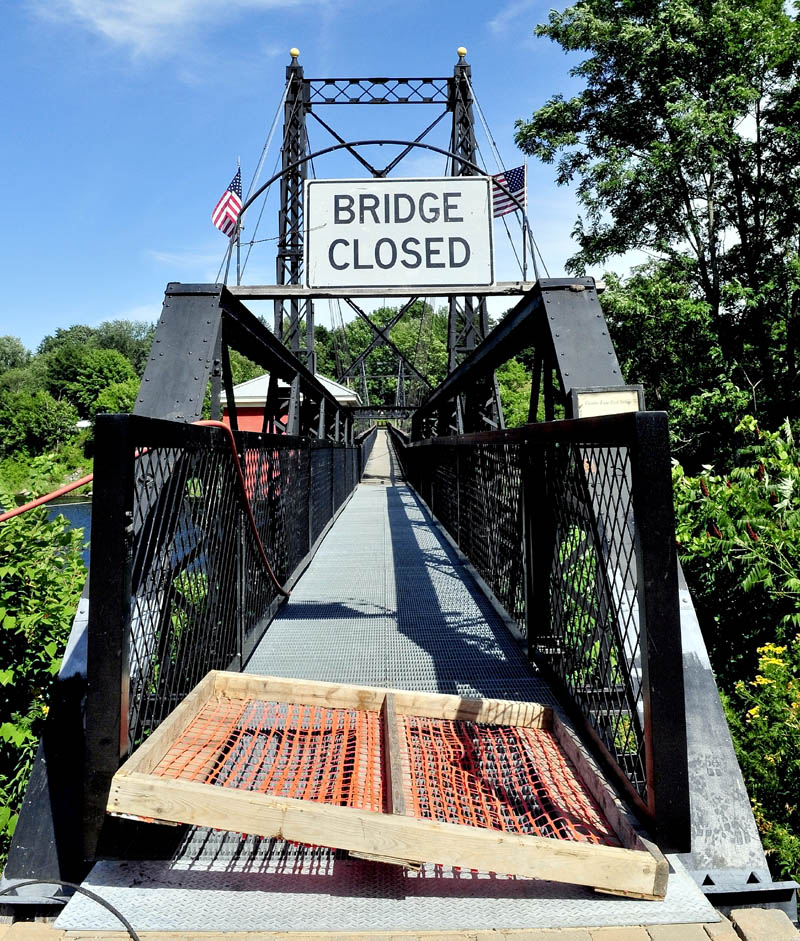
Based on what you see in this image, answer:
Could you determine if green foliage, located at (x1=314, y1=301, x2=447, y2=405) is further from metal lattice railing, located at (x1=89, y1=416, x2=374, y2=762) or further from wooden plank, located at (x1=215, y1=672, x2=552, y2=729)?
wooden plank, located at (x1=215, y1=672, x2=552, y2=729)

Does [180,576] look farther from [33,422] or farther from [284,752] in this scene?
[33,422]

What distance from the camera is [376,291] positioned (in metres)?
3.93

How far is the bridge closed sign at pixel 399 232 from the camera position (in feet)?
12.9

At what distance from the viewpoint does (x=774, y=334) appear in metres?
15.4

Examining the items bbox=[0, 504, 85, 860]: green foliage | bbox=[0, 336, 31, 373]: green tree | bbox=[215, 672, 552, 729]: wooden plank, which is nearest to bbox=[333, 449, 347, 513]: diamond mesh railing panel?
bbox=[0, 504, 85, 860]: green foliage

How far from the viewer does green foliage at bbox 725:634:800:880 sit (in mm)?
3291

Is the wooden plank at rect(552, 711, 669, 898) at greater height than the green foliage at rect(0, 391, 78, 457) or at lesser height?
lesser

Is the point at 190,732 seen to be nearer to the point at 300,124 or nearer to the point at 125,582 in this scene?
the point at 125,582

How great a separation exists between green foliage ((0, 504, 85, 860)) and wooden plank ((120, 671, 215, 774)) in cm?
189

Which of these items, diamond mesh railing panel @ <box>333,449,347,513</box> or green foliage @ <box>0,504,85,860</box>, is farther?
diamond mesh railing panel @ <box>333,449,347,513</box>

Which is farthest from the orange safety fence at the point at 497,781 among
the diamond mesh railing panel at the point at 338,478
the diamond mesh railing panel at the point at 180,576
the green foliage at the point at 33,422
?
the green foliage at the point at 33,422

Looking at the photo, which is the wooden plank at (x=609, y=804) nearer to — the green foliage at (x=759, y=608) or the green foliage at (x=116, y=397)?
the green foliage at (x=759, y=608)

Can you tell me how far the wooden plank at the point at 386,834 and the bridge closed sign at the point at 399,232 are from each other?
303cm

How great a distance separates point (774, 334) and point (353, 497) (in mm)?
10581
